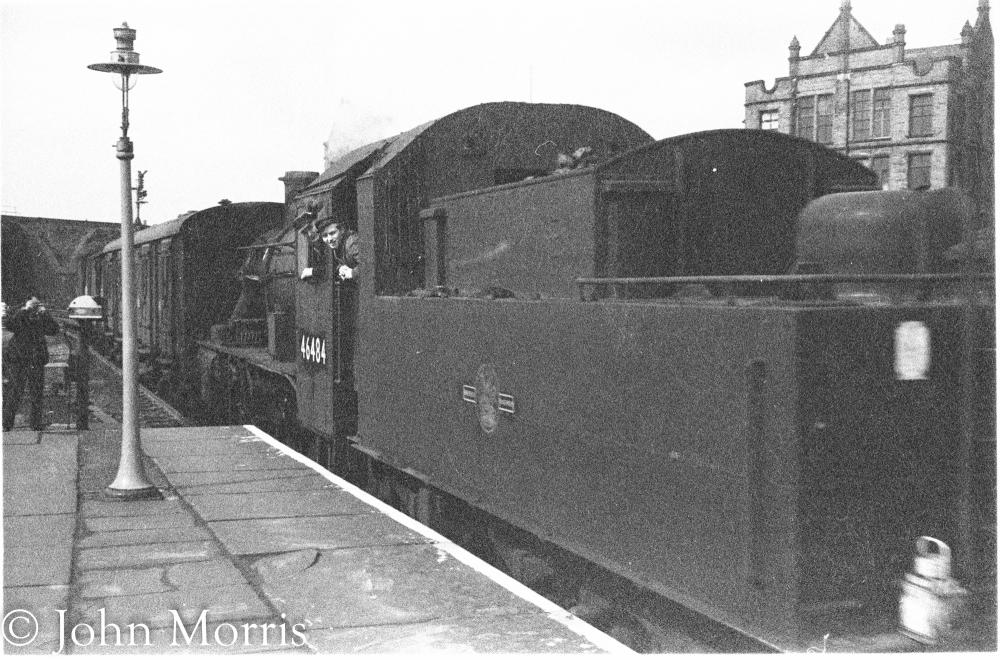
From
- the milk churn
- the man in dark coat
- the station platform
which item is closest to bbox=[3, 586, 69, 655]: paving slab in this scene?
the station platform

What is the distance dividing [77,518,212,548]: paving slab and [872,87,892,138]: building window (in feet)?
13.6

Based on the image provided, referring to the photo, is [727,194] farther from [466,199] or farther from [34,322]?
[34,322]

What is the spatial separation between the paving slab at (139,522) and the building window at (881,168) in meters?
4.26

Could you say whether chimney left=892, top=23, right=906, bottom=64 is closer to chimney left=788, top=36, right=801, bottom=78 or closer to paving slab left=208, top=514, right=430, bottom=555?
chimney left=788, top=36, right=801, bottom=78

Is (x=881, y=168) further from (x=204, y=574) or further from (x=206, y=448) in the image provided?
(x=206, y=448)

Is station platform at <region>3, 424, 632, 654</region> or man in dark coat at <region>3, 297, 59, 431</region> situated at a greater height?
man in dark coat at <region>3, 297, 59, 431</region>

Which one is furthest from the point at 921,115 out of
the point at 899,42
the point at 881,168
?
the point at 881,168

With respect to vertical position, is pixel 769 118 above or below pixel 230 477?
above

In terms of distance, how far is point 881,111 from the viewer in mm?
5570

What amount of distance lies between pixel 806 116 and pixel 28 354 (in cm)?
727

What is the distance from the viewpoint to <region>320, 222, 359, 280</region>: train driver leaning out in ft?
26.6

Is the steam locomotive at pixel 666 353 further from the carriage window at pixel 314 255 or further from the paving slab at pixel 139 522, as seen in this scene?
the paving slab at pixel 139 522

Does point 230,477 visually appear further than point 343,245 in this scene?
No

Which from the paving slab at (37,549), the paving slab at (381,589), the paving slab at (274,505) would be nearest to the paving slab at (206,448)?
the paving slab at (274,505)
